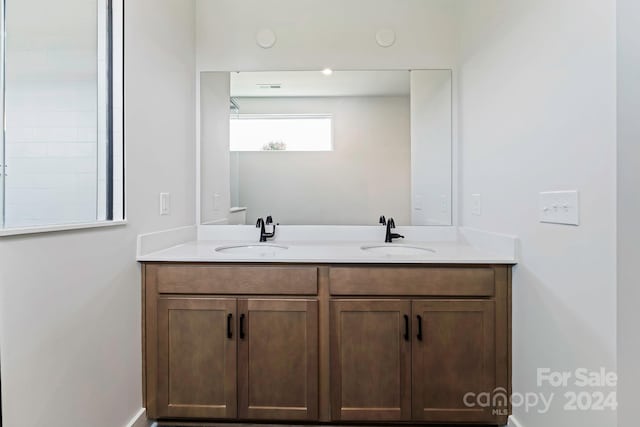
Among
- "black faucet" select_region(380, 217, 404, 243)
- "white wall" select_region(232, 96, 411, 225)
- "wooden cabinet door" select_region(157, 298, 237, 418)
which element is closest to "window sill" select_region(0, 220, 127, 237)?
"wooden cabinet door" select_region(157, 298, 237, 418)

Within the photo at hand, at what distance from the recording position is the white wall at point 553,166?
1056 mm


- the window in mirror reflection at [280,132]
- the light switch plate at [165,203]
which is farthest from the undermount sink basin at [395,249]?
the light switch plate at [165,203]

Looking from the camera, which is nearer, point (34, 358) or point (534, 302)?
point (34, 358)

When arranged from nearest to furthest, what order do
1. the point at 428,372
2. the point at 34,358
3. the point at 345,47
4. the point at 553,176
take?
the point at 34,358 → the point at 553,176 → the point at 428,372 → the point at 345,47

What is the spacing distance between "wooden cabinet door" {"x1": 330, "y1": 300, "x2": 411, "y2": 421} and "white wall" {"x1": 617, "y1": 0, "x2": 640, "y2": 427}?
2.55 feet

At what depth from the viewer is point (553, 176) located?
1285mm

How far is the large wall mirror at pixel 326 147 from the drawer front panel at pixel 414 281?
0.72 metres

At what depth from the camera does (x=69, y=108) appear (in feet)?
5.22

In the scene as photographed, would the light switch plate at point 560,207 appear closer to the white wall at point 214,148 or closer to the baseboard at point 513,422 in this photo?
the baseboard at point 513,422

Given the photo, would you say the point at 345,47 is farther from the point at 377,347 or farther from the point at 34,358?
the point at 34,358

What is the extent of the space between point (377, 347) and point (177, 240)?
129 cm

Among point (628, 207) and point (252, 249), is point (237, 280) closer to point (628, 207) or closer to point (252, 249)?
point (252, 249)

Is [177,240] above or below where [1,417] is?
above

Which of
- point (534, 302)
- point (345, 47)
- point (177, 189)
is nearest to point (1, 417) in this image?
point (177, 189)
